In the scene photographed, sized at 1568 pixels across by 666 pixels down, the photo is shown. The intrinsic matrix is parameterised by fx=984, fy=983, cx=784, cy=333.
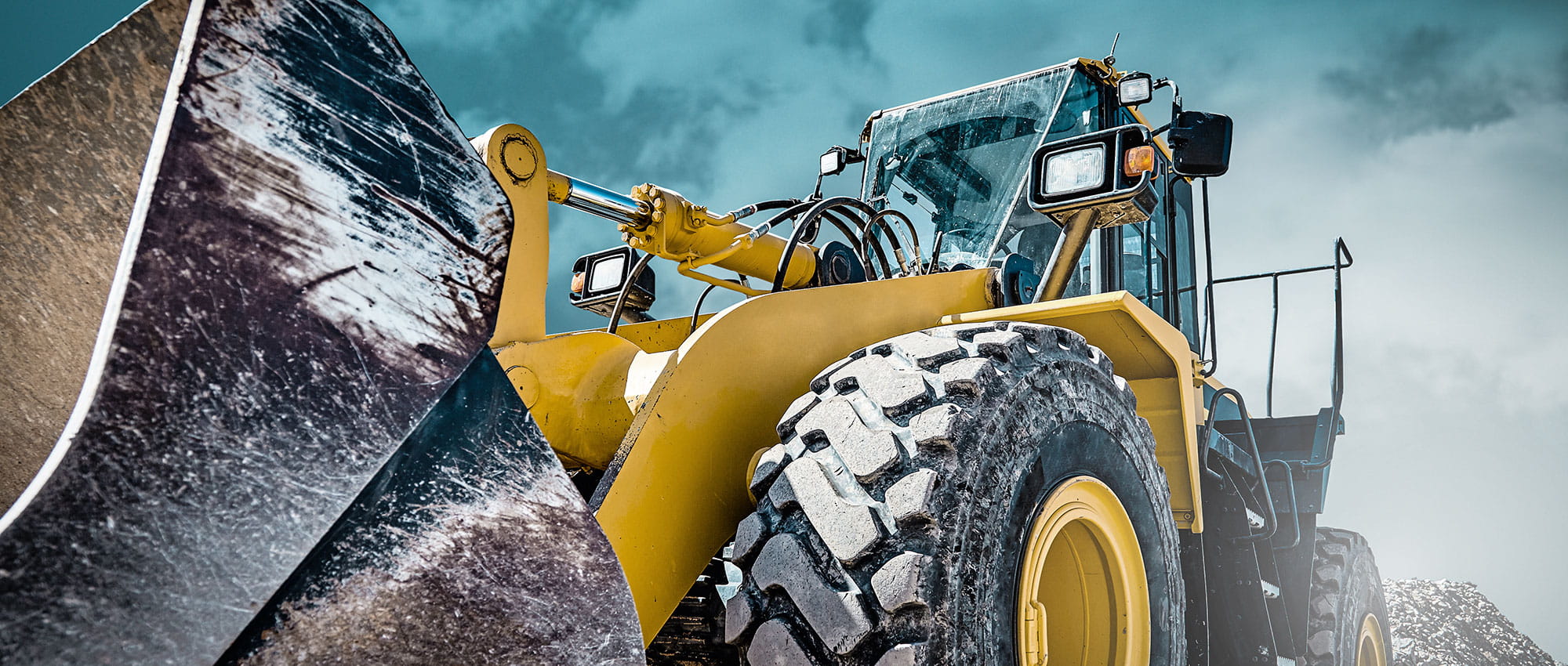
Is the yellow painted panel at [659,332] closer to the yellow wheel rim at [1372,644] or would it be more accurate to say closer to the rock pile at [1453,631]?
the yellow wheel rim at [1372,644]

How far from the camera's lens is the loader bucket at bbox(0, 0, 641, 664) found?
966 millimetres

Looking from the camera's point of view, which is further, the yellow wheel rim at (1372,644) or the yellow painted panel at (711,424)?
the yellow wheel rim at (1372,644)

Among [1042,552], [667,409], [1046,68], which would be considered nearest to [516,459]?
[667,409]

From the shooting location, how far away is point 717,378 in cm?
210

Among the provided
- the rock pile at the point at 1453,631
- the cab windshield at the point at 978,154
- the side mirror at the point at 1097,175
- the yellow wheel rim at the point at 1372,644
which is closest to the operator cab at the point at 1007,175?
the cab windshield at the point at 978,154

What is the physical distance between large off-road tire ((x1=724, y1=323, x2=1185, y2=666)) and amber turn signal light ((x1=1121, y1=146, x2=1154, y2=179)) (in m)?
0.66

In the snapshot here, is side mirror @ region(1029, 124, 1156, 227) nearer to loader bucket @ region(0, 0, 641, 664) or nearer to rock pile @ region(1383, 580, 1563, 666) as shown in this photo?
loader bucket @ region(0, 0, 641, 664)

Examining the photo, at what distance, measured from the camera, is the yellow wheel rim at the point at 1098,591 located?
2367mm

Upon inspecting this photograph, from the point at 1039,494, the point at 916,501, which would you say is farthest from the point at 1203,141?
the point at 916,501

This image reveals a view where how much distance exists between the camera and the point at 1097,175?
107 inches

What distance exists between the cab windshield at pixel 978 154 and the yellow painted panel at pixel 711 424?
1845 millimetres

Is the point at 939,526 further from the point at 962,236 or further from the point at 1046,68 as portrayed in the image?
the point at 1046,68

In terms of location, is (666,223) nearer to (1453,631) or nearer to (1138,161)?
(1138,161)

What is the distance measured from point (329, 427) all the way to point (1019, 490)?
1.31 m
